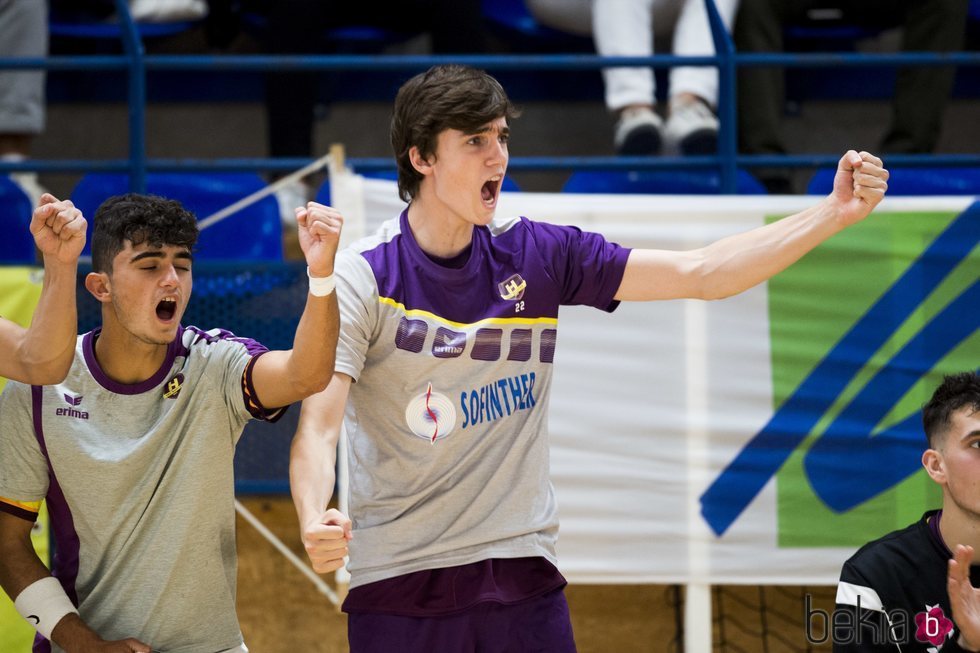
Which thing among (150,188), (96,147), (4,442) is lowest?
(4,442)

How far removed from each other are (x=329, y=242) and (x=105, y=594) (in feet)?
3.19

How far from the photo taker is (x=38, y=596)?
2.56 metres

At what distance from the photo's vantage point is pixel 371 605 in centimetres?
250

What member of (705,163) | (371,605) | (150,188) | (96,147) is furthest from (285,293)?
(96,147)

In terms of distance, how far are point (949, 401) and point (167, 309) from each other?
75.8 inches

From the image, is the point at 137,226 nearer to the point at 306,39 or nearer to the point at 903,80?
the point at 306,39

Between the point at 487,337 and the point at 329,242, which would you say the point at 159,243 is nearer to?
the point at 329,242

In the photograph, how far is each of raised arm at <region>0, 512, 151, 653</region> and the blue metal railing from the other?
2128 mm

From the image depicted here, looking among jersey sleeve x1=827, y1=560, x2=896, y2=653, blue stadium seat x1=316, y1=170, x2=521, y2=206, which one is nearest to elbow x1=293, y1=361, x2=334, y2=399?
jersey sleeve x1=827, y1=560, x2=896, y2=653

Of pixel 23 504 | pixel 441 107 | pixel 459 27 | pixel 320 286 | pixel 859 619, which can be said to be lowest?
pixel 859 619

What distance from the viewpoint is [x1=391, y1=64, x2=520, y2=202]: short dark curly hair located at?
2.54m

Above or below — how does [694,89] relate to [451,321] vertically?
above

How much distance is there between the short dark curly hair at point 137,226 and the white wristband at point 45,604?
72 cm

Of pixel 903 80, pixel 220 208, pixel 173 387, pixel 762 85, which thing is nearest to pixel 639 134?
pixel 762 85
